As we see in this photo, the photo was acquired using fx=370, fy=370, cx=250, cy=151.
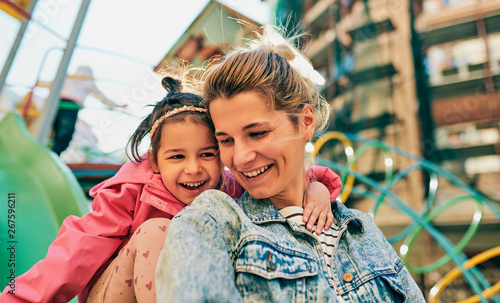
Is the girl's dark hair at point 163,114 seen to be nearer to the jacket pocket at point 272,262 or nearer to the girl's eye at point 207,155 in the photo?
the girl's eye at point 207,155

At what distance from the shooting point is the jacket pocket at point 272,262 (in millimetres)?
646

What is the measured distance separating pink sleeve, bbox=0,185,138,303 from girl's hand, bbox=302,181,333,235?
454 mm

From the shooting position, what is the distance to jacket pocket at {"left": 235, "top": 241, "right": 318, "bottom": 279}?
2.12 ft

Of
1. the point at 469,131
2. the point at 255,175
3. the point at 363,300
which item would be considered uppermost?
the point at 469,131

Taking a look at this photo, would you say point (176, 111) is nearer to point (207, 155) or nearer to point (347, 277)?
point (207, 155)

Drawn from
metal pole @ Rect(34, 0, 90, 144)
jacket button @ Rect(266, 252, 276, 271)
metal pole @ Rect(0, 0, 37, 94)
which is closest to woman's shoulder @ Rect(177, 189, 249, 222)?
jacket button @ Rect(266, 252, 276, 271)

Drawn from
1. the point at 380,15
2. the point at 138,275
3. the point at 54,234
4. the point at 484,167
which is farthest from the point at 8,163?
the point at 380,15

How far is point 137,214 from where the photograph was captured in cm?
95

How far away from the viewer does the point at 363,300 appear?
74cm

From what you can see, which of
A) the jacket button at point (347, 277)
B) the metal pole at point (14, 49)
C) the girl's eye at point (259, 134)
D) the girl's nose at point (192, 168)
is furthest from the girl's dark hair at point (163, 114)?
the metal pole at point (14, 49)

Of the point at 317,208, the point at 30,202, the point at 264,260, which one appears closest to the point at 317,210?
the point at 317,208

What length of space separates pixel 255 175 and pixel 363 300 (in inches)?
13.4

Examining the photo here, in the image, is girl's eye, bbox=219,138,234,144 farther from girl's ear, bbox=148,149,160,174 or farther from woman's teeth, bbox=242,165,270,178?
girl's ear, bbox=148,149,160,174

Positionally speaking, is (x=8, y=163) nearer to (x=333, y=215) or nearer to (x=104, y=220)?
(x=104, y=220)
